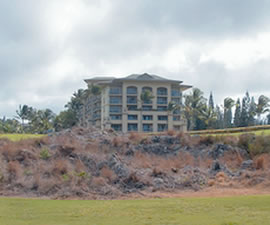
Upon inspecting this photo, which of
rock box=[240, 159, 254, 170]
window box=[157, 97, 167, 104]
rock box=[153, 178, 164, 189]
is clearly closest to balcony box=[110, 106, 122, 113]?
window box=[157, 97, 167, 104]

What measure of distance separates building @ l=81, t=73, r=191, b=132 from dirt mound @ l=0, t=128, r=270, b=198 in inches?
2731

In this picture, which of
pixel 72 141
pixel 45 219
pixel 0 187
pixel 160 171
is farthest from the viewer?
pixel 72 141

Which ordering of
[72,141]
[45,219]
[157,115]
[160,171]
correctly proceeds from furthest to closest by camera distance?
1. [157,115]
2. [72,141]
3. [160,171]
4. [45,219]

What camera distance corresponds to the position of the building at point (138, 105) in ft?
361

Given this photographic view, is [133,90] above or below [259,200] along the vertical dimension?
above

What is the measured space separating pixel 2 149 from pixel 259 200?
22636 mm

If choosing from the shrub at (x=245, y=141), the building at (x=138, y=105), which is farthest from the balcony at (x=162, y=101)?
the shrub at (x=245, y=141)

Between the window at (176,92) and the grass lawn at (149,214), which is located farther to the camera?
the window at (176,92)

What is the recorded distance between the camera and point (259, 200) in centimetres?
1739

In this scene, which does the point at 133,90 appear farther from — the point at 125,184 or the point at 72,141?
the point at 125,184

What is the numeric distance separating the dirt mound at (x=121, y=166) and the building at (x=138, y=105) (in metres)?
69.4

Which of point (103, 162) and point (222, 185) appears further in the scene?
point (103, 162)

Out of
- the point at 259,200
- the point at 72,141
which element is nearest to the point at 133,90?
the point at 72,141

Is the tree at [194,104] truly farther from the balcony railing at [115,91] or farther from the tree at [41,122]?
the tree at [41,122]
